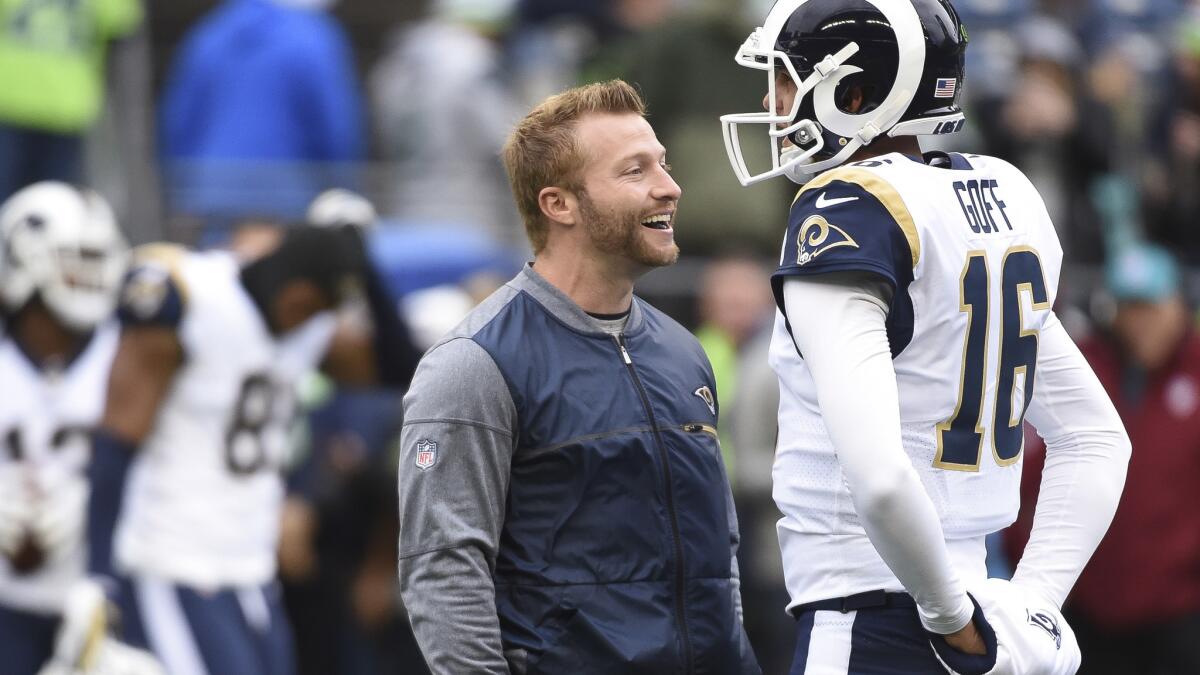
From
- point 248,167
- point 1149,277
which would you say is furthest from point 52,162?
A: point 1149,277

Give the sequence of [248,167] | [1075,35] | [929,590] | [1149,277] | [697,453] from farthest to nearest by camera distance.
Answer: [1075,35], [248,167], [1149,277], [697,453], [929,590]

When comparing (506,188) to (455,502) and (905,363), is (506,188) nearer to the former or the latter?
(455,502)

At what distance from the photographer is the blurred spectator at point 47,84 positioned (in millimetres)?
8203

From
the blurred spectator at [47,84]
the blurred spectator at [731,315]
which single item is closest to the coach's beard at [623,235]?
the blurred spectator at [731,315]

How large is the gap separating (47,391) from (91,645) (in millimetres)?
1067

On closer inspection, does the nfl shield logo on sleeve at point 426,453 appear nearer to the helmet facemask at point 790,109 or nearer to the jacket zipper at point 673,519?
the jacket zipper at point 673,519

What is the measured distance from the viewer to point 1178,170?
1061 cm

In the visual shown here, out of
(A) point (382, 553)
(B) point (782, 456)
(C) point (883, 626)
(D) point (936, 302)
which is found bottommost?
(A) point (382, 553)

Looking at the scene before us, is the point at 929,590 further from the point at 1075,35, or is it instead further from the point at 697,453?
the point at 1075,35

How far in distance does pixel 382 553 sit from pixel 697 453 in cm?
479

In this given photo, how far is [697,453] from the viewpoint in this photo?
3941mm

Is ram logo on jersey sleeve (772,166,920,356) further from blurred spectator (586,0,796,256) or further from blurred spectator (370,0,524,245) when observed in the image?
blurred spectator (370,0,524,245)

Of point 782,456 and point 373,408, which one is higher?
point 782,456

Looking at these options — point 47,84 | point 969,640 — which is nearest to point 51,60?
point 47,84
